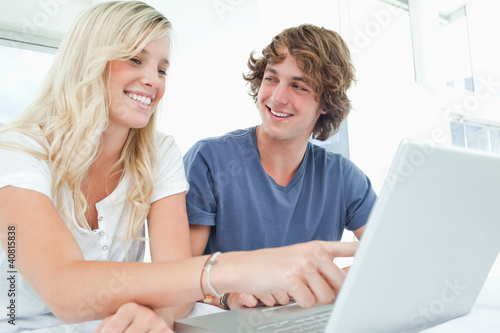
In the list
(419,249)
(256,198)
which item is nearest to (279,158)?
(256,198)

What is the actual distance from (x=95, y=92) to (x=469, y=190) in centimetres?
80

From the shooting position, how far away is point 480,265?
0.61 meters

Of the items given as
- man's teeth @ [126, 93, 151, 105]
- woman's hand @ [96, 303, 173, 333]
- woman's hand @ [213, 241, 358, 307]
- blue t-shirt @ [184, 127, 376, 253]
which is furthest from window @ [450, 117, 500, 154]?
woman's hand @ [96, 303, 173, 333]

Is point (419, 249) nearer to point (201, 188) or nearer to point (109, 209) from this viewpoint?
point (109, 209)

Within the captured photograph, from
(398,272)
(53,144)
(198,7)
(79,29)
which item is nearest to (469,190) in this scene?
(398,272)

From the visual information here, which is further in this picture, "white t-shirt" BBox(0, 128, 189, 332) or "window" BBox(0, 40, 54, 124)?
"window" BBox(0, 40, 54, 124)

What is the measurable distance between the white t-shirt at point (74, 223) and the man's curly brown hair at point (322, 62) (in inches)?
23.5

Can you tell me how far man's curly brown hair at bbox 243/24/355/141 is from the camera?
147 cm

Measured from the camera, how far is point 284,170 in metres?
1.41

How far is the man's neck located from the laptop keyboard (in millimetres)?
746

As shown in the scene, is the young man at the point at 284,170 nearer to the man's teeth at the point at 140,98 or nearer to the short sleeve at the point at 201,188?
the short sleeve at the point at 201,188

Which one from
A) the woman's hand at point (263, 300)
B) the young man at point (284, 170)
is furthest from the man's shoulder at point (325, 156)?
the woman's hand at point (263, 300)

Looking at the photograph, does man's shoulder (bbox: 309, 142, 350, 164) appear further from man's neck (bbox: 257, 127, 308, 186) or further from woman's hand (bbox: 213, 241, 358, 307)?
woman's hand (bbox: 213, 241, 358, 307)

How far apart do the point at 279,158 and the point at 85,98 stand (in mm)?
679
